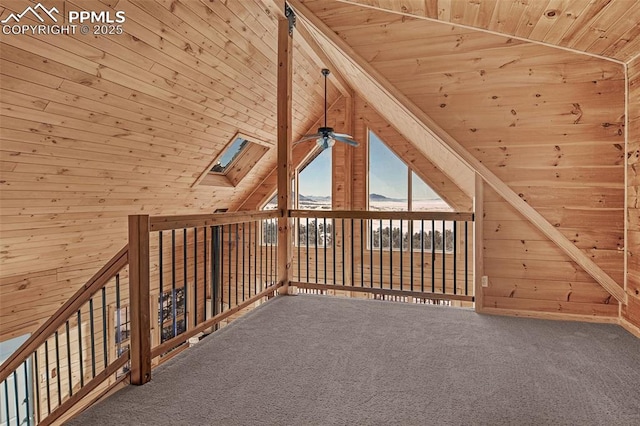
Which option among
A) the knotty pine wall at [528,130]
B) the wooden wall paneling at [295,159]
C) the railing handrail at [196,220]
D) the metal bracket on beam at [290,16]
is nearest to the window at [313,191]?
the wooden wall paneling at [295,159]

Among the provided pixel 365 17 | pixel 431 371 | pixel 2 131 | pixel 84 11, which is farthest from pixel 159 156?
pixel 431 371

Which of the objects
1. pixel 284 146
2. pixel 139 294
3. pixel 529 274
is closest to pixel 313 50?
pixel 284 146

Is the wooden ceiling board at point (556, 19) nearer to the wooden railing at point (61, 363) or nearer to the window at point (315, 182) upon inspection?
the wooden railing at point (61, 363)

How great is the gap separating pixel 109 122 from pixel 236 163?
310 cm

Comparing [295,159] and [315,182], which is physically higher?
[295,159]

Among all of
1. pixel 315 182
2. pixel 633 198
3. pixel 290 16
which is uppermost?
pixel 290 16

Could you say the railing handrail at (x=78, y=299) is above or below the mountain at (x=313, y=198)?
below

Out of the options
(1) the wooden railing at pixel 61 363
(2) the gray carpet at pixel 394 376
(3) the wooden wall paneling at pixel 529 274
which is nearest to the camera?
(2) the gray carpet at pixel 394 376

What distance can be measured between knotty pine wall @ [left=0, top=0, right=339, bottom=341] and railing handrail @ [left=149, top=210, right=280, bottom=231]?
5.24ft

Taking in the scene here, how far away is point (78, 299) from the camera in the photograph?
1.95 m

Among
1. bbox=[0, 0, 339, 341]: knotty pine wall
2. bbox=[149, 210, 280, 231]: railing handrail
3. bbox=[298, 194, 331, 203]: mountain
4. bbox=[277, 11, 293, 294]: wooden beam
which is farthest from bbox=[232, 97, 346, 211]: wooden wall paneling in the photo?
bbox=[149, 210, 280, 231]: railing handrail

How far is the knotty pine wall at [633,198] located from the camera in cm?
251

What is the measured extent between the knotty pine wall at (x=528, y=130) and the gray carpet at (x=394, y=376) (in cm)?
42

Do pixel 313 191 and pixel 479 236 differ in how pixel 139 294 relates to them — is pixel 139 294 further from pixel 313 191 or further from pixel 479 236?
pixel 313 191
